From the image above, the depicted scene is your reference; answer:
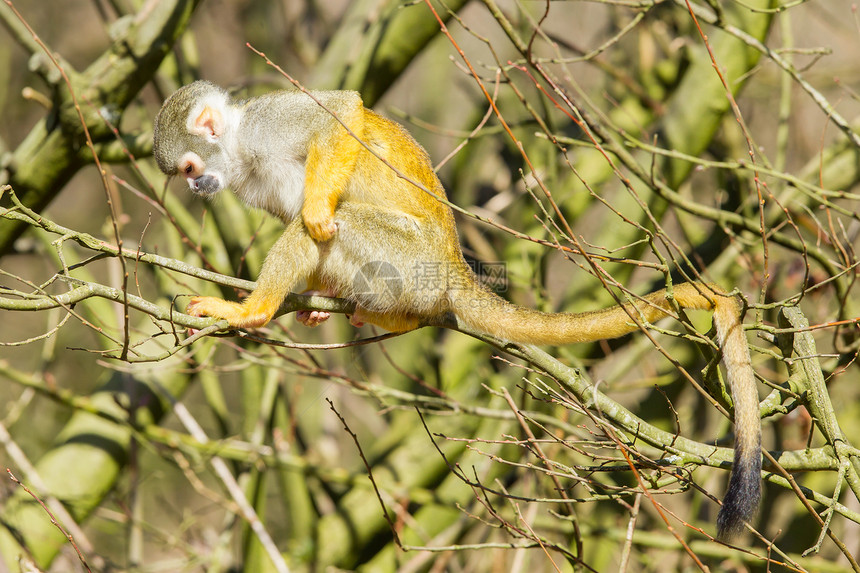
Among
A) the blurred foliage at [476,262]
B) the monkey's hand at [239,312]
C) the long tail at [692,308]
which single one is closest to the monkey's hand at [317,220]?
the monkey's hand at [239,312]

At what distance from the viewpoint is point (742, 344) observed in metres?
2.64

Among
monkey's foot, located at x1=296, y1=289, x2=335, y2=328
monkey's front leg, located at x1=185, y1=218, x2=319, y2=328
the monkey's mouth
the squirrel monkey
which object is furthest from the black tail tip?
the monkey's mouth

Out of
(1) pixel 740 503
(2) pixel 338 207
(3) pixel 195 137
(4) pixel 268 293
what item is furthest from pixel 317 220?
(1) pixel 740 503

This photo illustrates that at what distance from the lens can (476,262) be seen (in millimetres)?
5680

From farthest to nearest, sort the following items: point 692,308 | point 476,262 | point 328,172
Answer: point 476,262
point 328,172
point 692,308

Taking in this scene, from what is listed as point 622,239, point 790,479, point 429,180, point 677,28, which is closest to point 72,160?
point 429,180

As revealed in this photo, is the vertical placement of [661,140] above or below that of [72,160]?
above

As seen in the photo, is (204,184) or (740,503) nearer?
(740,503)

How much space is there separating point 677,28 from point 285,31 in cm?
370

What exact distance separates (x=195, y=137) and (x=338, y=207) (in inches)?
30.9

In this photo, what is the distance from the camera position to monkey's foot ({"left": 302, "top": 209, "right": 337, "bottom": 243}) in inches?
129

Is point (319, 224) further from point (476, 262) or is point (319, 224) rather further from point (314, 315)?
point (476, 262)

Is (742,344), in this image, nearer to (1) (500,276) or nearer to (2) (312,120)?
(2) (312,120)

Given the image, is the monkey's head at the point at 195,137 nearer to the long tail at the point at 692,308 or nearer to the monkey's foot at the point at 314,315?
the monkey's foot at the point at 314,315
